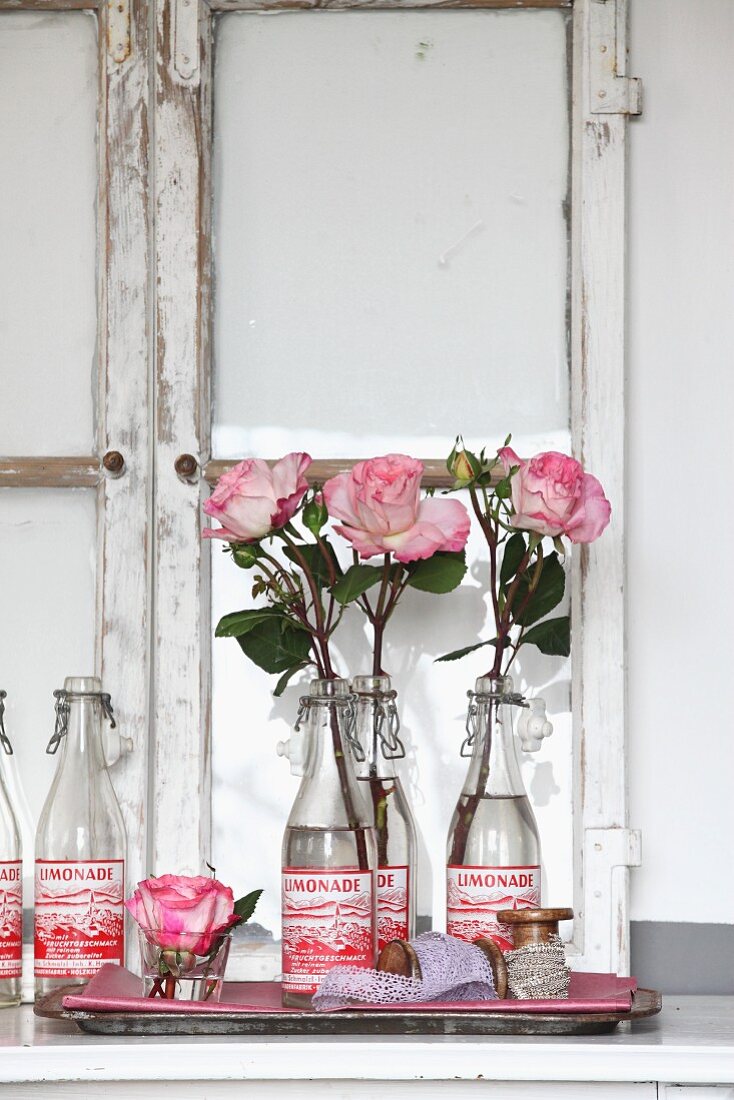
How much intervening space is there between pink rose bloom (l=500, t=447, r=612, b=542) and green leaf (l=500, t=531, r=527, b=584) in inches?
2.2

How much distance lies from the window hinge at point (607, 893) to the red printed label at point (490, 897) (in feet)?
0.37

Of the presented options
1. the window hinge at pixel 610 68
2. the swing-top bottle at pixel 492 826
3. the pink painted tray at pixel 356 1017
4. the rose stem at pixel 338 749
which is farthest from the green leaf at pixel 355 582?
the window hinge at pixel 610 68

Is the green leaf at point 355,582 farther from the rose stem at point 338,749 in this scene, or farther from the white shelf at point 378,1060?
the white shelf at point 378,1060

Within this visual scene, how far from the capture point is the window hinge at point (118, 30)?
1.31m

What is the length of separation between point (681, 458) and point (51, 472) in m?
0.62

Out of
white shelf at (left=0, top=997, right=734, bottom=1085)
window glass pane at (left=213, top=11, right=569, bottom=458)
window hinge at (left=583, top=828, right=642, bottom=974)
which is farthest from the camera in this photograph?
window glass pane at (left=213, top=11, right=569, bottom=458)

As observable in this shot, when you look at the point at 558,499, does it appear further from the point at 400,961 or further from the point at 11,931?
the point at 11,931

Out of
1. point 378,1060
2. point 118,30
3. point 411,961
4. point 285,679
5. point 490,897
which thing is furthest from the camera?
point 118,30

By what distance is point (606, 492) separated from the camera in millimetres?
1253

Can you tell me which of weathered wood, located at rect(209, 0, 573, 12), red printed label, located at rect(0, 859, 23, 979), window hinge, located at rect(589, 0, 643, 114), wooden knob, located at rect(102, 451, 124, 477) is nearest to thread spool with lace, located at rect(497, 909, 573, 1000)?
red printed label, located at rect(0, 859, 23, 979)

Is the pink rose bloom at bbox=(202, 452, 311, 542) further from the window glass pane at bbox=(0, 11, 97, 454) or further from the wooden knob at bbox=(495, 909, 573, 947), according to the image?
the wooden knob at bbox=(495, 909, 573, 947)

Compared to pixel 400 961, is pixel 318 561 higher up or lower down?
higher up

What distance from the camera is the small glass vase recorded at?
1001 mm

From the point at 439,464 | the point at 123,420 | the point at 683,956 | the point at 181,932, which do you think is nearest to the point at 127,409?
the point at 123,420
